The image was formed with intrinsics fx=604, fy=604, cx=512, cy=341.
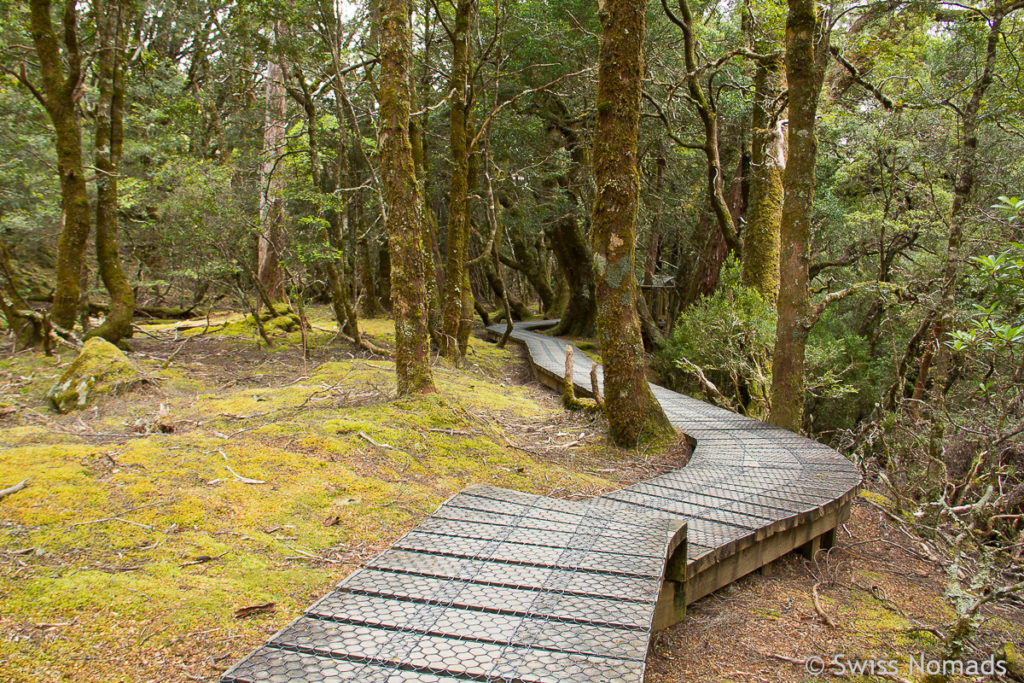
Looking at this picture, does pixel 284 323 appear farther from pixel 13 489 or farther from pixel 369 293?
pixel 13 489

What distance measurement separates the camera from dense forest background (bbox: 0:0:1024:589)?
6520 millimetres

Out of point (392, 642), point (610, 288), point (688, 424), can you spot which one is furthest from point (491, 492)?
point (688, 424)

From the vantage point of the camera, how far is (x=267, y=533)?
3260 mm

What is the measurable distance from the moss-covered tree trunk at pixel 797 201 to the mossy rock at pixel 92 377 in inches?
290

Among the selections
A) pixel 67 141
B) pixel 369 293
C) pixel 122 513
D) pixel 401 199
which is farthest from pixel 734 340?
pixel 369 293

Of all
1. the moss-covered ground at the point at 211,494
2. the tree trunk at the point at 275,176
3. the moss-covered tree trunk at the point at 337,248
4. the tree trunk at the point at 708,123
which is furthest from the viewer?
the tree trunk at the point at 275,176

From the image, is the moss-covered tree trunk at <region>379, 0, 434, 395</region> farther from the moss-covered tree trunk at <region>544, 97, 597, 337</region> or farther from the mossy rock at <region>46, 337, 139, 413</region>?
the moss-covered tree trunk at <region>544, 97, 597, 337</region>

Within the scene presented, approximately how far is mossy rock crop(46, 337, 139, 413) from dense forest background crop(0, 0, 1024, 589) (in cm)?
209

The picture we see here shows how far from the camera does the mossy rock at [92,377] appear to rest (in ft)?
20.5

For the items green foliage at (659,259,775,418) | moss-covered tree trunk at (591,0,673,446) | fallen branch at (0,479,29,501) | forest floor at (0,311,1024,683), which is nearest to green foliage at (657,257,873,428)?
green foliage at (659,259,775,418)

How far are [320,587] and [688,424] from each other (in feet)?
15.4

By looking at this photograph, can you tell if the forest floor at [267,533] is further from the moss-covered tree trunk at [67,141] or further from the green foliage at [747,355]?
the green foliage at [747,355]

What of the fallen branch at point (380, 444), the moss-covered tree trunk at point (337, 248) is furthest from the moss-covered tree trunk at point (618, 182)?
the moss-covered tree trunk at point (337, 248)

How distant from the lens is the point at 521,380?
12.0 meters
